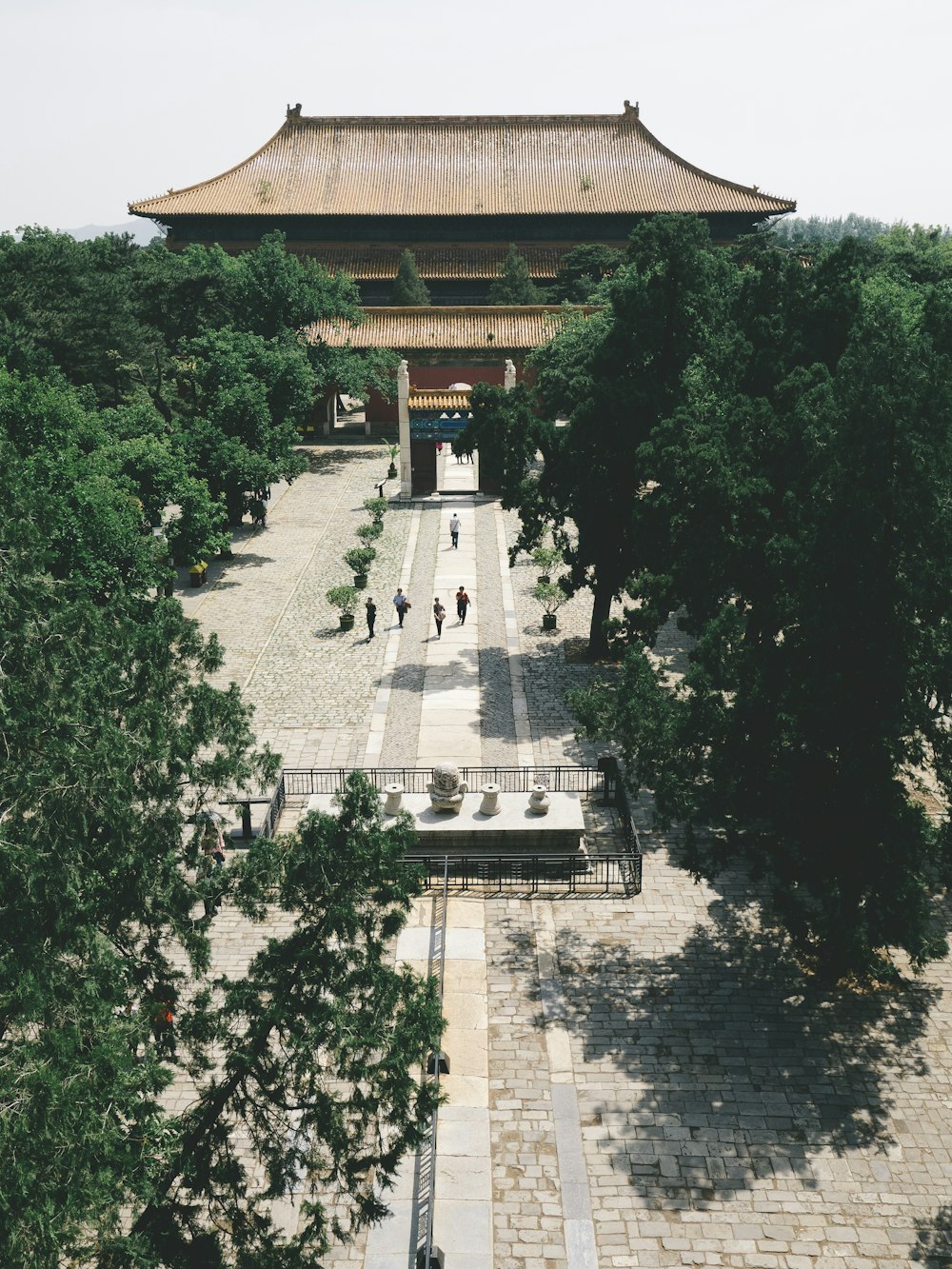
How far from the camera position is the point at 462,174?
206 ft

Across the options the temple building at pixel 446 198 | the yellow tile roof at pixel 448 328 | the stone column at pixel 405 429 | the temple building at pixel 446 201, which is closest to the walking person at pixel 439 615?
the stone column at pixel 405 429

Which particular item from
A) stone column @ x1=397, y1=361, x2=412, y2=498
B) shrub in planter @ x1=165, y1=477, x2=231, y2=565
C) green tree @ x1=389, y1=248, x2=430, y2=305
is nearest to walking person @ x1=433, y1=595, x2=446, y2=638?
shrub in planter @ x1=165, y1=477, x2=231, y2=565

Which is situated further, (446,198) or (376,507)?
(446,198)

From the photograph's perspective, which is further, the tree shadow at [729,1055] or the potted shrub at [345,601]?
the potted shrub at [345,601]

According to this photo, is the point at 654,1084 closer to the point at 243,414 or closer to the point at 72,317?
the point at 243,414

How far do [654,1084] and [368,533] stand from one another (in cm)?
2552

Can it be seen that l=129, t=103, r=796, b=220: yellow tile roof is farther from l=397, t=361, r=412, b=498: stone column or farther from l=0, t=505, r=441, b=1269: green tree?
l=0, t=505, r=441, b=1269: green tree

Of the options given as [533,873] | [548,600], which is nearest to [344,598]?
[548,600]

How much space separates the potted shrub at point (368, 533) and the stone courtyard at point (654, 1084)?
14003 mm

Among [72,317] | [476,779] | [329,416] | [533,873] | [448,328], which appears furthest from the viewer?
[329,416]

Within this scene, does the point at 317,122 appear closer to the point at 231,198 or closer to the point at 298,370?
the point at 231,198

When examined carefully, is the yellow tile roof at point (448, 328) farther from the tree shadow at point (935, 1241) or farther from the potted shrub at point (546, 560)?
the tree shadow at point (935, 1241)

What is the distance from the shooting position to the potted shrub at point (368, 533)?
38.0 meters

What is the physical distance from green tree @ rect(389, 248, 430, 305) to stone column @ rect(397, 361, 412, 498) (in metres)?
15.3
